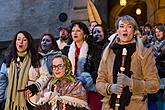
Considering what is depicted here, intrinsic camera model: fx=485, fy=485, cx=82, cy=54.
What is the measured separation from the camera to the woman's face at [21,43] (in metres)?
7.10

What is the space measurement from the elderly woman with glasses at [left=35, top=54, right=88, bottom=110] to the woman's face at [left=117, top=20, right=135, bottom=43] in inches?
30.0

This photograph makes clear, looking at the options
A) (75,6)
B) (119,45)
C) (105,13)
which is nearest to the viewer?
(119,45)

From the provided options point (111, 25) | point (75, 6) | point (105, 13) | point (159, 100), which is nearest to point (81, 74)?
point (159, 100)

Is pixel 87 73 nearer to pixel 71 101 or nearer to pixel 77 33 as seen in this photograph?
pixel 77 33

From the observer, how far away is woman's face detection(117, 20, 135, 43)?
5836mm

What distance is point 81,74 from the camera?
7078mm

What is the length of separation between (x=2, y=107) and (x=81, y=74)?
4.31 feet

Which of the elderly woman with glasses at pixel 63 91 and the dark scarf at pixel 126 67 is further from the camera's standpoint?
the elderly woman with glasses at pixel 63 91

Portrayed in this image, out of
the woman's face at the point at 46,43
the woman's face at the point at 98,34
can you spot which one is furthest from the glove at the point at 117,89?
the woman's face at the point at 46,43

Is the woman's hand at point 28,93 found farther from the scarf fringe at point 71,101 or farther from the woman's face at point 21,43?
the scarf fringe at point 71,101

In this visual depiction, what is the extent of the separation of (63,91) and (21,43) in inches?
56.7

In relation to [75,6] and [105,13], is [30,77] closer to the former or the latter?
[75,6]

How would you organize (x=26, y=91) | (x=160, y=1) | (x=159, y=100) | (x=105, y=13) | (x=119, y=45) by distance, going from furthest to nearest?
(x=160, y=1) → (x=105, y=13) → (x=159, y=100) → (x=26, y=91) → (x=119, y=45)

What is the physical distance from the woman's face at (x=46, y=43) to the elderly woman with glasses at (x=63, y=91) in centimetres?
230
